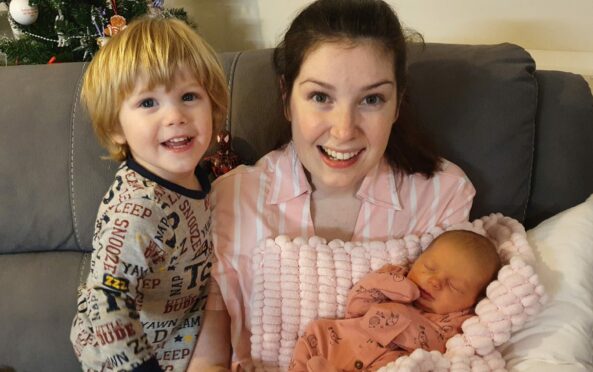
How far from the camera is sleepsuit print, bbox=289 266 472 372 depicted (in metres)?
1.20

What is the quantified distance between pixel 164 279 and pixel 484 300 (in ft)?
2.44

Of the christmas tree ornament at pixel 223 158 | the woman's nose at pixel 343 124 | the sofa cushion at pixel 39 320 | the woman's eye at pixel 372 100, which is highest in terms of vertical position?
the woman's eye at pixel 372 100

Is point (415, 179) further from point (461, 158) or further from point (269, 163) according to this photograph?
point (269, 163)

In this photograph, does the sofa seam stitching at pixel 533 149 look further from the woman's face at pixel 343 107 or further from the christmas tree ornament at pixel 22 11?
the christmas tree ornament at pixel 22 11

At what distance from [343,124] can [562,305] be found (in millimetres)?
659

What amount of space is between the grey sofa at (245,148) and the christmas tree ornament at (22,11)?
34 cm

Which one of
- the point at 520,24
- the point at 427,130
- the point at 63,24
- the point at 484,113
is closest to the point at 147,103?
the point at 427,130

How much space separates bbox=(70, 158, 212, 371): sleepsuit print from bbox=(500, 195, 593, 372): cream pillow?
763 millimetres

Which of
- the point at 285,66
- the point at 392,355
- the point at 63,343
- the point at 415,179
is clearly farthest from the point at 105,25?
the point at 392,355

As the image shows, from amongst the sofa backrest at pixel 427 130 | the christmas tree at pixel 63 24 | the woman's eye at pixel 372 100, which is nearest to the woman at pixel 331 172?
the woman's eye at pixel 372 100

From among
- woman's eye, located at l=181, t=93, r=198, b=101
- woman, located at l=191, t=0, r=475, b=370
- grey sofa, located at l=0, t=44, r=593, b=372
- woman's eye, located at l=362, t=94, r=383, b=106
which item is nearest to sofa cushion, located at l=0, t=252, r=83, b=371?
grey sofa, located at l=0, t=44, r=593, b=372

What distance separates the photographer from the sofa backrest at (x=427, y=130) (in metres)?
1.46

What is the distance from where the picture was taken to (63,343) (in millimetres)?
1604

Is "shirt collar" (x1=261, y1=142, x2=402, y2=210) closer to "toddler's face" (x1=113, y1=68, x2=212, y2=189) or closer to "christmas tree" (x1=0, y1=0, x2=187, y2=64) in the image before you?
"toddler's face" (x1=113, y1=68, x2=212, y2=189)
